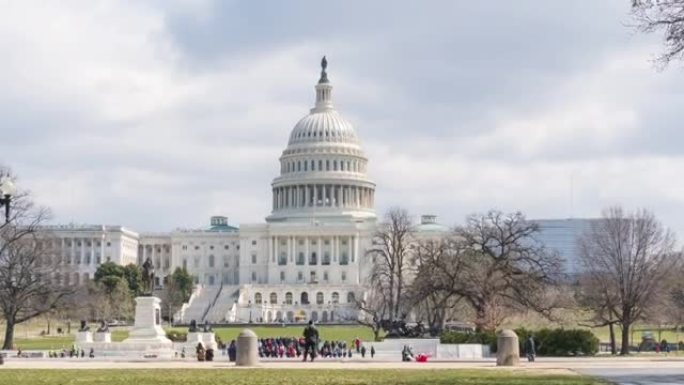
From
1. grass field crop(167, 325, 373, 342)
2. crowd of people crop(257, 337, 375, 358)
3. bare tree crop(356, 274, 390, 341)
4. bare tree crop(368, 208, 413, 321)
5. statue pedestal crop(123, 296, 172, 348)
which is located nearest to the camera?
crowd of people crop(257, 337, 375, 358)

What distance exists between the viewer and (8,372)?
109 feet

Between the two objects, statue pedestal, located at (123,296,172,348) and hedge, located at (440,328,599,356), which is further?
statue pedestal, located at (123,296,172,348)

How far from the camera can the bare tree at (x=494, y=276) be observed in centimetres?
6712

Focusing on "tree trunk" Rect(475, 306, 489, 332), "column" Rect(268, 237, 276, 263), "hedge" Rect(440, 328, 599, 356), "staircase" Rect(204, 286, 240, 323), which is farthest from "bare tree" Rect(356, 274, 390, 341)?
"column" Rect(268, 237, 276, 263)

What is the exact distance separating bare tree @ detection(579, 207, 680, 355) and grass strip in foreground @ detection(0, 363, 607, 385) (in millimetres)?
34842

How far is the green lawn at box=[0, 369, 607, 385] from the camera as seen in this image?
2667 centimetres

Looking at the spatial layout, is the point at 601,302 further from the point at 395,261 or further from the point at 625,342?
the point at 395,261

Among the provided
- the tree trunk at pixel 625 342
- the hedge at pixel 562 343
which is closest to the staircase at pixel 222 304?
the tree trunk at pixel 625 342

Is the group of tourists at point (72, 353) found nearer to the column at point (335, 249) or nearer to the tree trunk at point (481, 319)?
the tree trunk at point (481, 319)

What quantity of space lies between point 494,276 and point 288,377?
40.5 m

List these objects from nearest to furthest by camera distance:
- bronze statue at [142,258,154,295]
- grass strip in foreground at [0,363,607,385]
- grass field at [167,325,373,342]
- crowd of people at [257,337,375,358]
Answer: grass strip in foreground at [0,363,607,385]
crowd of people at [257,337,375,358]
bronze statue at [142,258,154,295]
grass field at [167,325,373,342]

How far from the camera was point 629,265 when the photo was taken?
232ft

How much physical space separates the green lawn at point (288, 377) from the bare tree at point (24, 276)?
135 ft

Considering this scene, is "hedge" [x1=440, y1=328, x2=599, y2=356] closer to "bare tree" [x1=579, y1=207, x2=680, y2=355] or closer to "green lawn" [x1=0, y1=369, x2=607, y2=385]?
"bare tree" [x1=579, y1=207, x2=680, y2=355]
